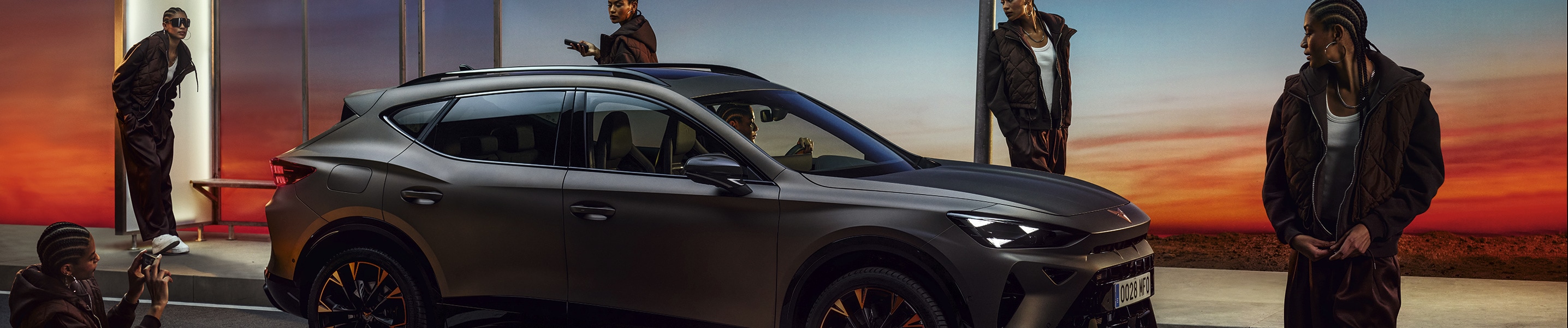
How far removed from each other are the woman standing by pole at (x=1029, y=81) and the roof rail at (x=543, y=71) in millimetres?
2980

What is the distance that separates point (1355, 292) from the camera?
454 centimetres

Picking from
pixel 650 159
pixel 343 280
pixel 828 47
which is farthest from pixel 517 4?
pixel 650 159

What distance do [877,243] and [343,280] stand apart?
2.64 m

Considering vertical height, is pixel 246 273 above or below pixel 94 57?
below

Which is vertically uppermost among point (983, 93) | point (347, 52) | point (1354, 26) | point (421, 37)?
point (421, 37)

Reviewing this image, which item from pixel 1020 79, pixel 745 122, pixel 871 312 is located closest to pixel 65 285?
pixel 745 122

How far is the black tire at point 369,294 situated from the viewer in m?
5.35

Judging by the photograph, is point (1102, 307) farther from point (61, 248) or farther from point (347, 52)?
point (347, 52)

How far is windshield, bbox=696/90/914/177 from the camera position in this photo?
4801 millimetres

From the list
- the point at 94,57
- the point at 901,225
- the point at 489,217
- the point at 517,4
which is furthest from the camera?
the point at 94,57

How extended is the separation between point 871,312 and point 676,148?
1.11 m

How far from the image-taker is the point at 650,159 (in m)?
4.91

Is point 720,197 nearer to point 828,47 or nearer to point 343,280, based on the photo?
point 343,280

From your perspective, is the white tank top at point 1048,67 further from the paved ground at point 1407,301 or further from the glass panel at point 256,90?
the glass panel at point 256,90
